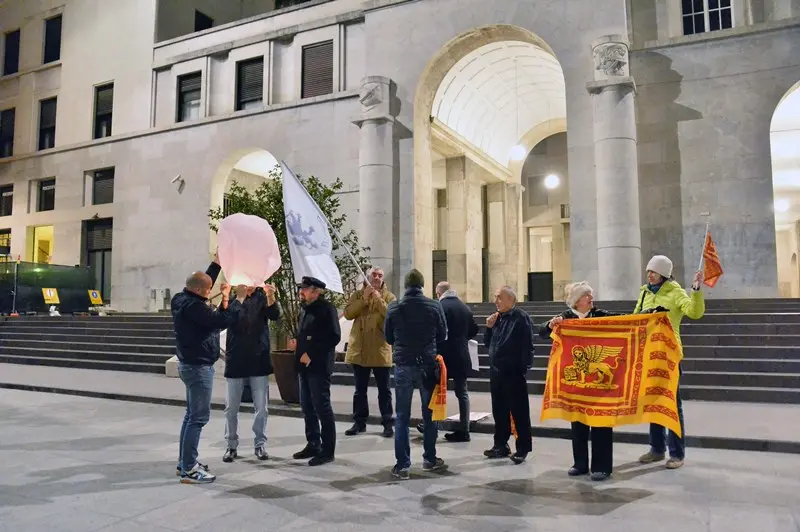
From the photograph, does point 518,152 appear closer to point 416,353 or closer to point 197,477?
point 416,353

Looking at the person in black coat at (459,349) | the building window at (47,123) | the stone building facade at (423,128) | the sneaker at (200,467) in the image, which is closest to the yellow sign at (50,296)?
the stone building facade at (423,128)

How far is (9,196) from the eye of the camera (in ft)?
99.4

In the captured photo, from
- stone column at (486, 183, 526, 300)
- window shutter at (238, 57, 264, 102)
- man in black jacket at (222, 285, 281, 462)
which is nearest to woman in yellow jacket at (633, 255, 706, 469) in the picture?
man in black jacket at (222, 285, 281, 462)

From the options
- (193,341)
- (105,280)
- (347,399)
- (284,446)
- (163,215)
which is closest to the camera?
(193,341)

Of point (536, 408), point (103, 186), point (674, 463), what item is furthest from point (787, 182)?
point (103, 186)

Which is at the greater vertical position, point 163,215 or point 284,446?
point 163,215

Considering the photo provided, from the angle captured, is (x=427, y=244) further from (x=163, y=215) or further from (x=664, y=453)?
(x=664, y=453)

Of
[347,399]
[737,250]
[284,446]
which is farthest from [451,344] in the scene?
[737,250]

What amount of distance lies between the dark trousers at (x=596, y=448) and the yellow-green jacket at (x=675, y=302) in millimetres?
1222

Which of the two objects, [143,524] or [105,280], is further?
[105,280]

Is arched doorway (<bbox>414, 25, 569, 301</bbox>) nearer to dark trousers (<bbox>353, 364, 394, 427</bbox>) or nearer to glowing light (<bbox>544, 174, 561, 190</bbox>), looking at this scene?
glowing light (<bbox>544, 174, 561, 190</bbox>)

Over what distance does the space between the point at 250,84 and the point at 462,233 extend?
994 cm

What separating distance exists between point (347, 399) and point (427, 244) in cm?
1032

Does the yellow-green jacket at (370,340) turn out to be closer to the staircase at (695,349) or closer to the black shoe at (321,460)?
the black shoe at (321,460)
